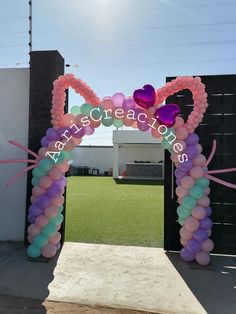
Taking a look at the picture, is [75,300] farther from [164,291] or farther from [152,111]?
[152,111]

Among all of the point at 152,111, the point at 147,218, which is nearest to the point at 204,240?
the point at 152,111

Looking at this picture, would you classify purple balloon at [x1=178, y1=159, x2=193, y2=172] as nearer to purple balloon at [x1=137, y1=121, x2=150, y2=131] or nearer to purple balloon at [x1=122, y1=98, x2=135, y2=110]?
purple balloon at [x1=137, y1=121, x2=150, y2=131]

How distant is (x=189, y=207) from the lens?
15.0 feet

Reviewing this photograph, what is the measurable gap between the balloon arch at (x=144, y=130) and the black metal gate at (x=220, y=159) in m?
0.64

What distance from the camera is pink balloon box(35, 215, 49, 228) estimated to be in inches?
183

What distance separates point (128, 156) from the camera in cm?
2669

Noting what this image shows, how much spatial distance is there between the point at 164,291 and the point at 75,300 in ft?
3.28

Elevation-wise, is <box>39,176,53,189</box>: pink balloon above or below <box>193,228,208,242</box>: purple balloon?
above

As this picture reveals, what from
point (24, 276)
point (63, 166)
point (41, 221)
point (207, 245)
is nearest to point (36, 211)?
point (41, 221)

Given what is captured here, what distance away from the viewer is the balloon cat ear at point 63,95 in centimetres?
471

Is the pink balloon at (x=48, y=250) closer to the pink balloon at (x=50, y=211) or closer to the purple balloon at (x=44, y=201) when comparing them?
the pink balloon at (x=50, y=211)

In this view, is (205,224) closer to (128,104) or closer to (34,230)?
(128,104)

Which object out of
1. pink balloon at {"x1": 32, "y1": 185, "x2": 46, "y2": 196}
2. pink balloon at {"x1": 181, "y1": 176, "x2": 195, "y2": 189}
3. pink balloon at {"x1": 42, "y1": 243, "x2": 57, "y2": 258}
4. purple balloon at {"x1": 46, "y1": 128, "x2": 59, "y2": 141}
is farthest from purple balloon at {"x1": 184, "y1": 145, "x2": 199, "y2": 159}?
pink balloon at {"x1": 42, "y1": 243, "x2": 57, "y2": 258}

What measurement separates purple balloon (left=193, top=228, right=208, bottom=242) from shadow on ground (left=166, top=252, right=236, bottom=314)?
372 mm
